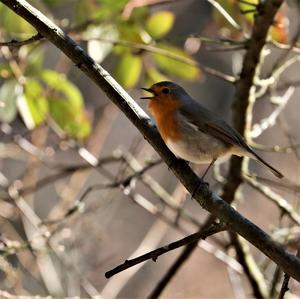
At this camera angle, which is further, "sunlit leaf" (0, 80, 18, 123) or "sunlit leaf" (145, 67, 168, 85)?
"sunlit leaf" (145, 67, 168, 85)

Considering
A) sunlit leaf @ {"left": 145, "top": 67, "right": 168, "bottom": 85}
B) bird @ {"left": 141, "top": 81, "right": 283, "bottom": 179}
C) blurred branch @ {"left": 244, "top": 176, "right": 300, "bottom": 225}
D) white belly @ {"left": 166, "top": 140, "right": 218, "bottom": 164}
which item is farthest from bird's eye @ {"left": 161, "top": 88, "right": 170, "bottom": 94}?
blurred branch @ {"left": 244, "top": 176, "right": 300, "bottom": 225}

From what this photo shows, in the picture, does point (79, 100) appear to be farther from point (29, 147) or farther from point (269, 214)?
point (269, 214)

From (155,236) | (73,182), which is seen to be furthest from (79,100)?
(155,236)

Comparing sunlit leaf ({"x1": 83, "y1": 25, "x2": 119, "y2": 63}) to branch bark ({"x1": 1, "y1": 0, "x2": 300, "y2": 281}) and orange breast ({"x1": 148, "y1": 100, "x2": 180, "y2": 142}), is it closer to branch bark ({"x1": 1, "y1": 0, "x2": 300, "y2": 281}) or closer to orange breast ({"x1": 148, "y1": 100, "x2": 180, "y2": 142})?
orange breast ({"x1": 148, "y1": 100, "x2": 180, "y2": 142})

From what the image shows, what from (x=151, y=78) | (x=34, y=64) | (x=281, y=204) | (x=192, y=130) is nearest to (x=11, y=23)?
(x=34, y=64)

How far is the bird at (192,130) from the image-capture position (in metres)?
2.33

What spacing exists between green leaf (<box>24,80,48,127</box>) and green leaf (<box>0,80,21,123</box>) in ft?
0.17

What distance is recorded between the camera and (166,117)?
247 centimetres

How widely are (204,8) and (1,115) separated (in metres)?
3.54

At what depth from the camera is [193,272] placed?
426 cm

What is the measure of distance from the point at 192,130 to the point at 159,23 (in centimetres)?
43

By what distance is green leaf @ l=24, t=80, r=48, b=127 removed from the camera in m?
2.43

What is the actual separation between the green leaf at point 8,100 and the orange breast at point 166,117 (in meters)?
0.54

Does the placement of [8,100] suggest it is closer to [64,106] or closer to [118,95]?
[64,106]
